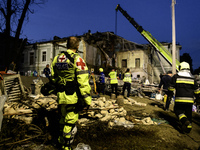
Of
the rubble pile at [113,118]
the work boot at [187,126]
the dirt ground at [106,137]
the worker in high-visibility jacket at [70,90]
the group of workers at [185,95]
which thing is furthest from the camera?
the rubble pile at [113,118]

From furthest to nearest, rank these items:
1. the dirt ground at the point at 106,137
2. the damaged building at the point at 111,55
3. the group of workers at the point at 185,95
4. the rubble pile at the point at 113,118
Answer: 1. the damaged building at the point at 111,55
2. the rubble pile at the point at 113,118
3. the group of workers at the point at 185,95
4. the dirt ground at the point at 106,137

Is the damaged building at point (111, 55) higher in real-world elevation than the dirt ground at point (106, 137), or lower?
higher

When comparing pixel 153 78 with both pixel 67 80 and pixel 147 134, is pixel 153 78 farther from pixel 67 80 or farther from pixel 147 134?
pixel 67 80

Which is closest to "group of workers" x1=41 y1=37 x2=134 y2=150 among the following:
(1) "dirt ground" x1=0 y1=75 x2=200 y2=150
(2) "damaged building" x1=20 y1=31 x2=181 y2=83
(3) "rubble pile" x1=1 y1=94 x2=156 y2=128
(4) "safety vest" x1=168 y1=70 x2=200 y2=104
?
(1) "dirt ground" x1=0 y1=75 x2=200 y2=150

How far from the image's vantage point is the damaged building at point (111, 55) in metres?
24.6

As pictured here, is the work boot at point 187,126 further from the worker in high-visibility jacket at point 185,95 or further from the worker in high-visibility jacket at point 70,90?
the worker in high-visibility jacket at point 70,90

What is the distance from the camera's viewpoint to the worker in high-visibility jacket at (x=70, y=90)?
2.30m

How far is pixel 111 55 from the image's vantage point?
88.7ft

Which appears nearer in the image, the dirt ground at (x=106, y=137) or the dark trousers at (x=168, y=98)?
the dirt ground at (x=106, y=137)

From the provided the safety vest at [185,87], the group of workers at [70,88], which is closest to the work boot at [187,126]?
the safety vest at [185,87]

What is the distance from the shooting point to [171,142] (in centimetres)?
313

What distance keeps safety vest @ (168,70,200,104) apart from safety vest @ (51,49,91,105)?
2819mm

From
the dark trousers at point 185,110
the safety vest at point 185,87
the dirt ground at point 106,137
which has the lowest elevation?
the dirt ground at point 106,137

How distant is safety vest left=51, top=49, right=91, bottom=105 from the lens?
2.30 m
